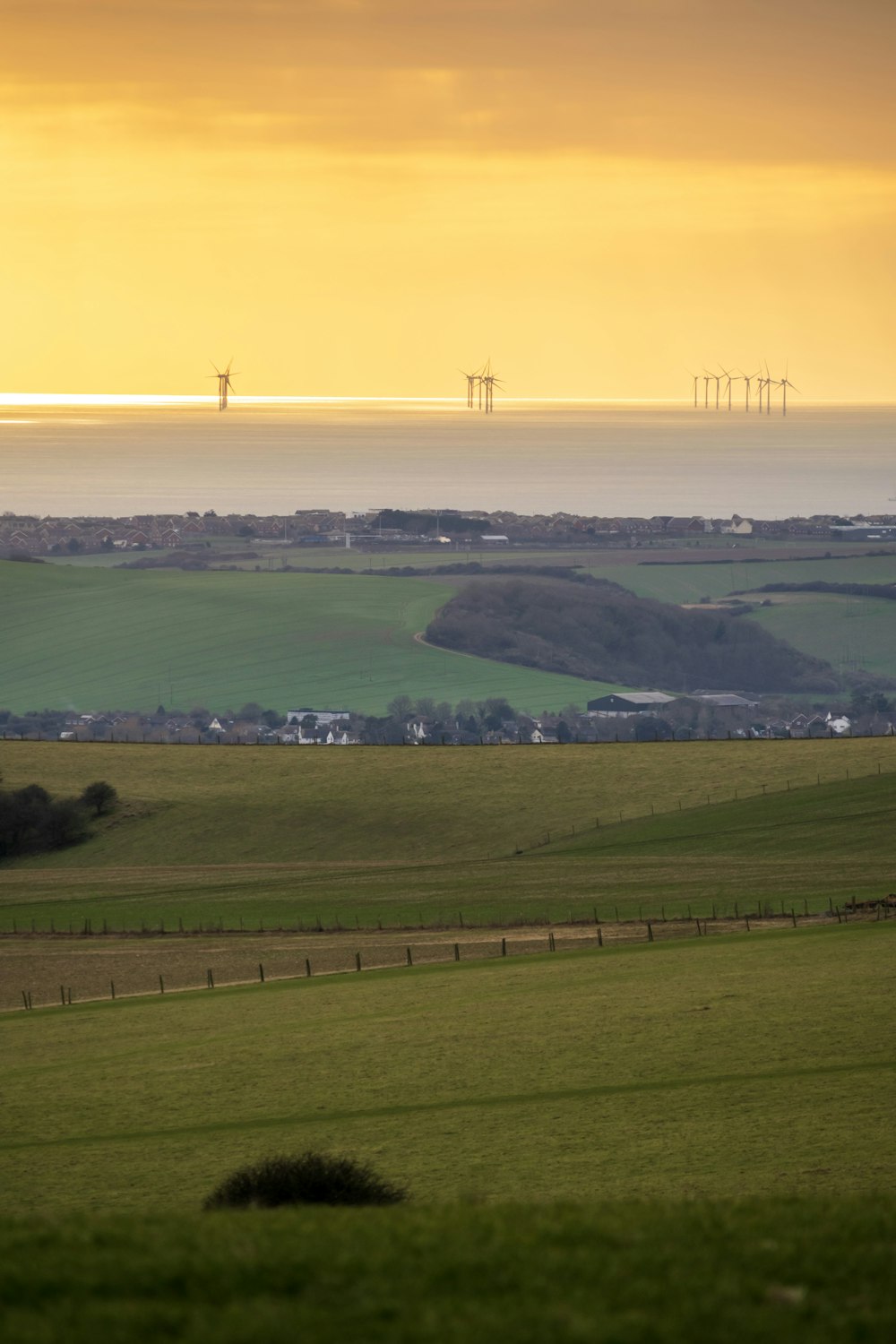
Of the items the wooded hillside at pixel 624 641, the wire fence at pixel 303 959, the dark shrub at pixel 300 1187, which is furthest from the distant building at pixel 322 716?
the dark shrub at pixel 300 1187

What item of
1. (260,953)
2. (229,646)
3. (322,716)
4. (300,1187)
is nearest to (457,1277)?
(300,1187)

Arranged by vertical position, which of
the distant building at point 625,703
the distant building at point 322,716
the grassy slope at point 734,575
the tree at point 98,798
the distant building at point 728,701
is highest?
the grassy slope at point 734,575

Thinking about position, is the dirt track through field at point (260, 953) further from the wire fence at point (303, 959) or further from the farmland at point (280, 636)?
the farmland at point (280, 636)

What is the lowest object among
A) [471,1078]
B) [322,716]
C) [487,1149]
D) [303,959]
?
[322,716]

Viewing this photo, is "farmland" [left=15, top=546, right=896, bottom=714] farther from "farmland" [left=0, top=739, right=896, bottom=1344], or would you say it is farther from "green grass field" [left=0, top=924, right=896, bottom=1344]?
"green grass field" [left=0, top=924, right=896, bottom=1344]

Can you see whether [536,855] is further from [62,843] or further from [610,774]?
[62,843]

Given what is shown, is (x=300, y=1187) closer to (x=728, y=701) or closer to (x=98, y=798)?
(x=98, y=798)
